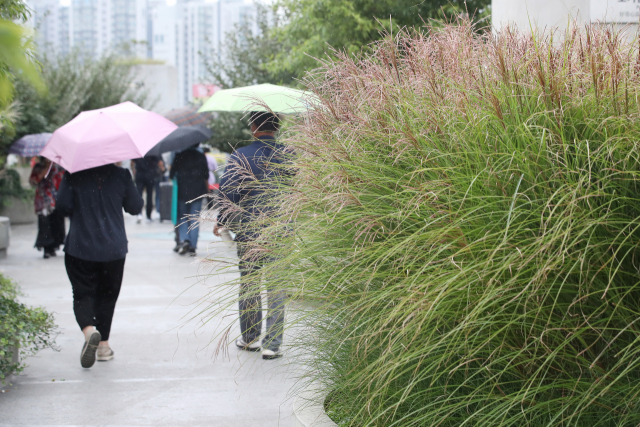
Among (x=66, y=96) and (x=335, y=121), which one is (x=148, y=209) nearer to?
(x=66, y=96)

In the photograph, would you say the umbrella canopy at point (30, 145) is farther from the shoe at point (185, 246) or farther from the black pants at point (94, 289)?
the black pants at point (94, 289)

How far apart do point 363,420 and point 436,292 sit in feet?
2.31

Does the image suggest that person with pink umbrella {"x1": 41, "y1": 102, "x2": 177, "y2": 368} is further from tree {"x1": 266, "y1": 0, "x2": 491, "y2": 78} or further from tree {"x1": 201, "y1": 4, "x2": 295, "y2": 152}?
tree {"x1": 201, "y1": 4, "x2": 295, "y2": 152}

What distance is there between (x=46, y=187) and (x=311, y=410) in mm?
10254

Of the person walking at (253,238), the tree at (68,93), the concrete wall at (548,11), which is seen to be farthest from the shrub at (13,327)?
the tree at (68,93)

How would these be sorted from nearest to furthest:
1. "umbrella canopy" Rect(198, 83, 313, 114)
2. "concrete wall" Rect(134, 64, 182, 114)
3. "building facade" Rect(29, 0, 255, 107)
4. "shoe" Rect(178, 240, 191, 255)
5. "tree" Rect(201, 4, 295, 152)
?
1. "umbrella canopy" Rect(198, 83, 313, 114)
2. "shoe" Rect(178, 240, 191, 255)
3. "tree" Rect(201, 4, 295, 152)
4. "concrete wall" Rect(134, 64, 182, 114)
5. "building facade" Rect(29, 0, 255, 107)

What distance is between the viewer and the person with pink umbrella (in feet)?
17.1

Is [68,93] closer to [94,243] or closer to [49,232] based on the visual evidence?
[49,232]

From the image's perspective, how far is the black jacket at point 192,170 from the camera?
35.2 feet

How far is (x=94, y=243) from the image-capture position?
5.27m

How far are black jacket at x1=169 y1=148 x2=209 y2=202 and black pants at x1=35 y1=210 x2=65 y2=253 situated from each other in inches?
94.2

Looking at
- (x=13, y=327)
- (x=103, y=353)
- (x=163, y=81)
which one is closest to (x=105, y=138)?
(x=13, y=327)

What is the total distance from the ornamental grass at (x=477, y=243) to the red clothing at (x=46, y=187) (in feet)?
31.1

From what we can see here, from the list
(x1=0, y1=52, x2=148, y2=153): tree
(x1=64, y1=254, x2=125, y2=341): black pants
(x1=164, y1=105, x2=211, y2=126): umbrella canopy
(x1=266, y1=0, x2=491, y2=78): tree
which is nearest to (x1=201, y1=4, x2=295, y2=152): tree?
(x1=164, y1=105, x2=211, y2=126): umbrella canopy
